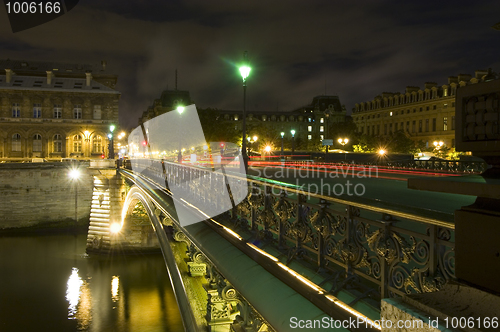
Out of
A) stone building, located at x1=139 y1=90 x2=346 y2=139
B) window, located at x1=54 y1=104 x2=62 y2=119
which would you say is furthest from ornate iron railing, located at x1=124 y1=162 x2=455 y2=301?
stone building, located at x1=139 y1=90 x2=346 y2=139

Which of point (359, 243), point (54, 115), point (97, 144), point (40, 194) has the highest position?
point (54, 115)

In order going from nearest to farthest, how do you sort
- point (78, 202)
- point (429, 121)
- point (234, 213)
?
point (234, 213), point (78, 202), point (429, 121)

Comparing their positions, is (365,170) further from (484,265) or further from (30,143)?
(30,143)

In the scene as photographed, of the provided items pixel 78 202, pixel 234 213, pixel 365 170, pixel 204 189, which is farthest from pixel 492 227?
pixel 78 202

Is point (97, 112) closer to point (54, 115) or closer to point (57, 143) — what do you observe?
point (54, 115)

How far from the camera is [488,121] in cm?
200

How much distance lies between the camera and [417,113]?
7550cm

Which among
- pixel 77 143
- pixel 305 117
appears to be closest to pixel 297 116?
pixel 305 117

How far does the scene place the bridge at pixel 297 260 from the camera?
129 inches

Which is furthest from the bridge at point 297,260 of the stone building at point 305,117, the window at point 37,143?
the stone building at point 305,117

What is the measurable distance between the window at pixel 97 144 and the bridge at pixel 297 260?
5731 cm

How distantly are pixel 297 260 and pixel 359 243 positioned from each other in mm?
1287

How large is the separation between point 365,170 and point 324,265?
31.3 m

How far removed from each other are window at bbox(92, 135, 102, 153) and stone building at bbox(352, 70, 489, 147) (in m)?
49.3
